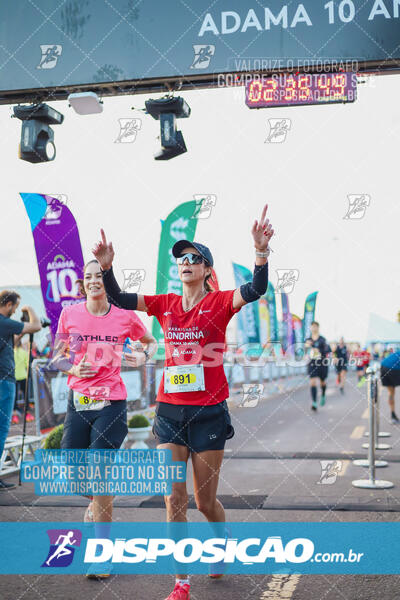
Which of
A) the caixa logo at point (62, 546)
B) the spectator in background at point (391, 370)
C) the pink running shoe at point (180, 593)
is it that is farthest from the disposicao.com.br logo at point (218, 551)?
the spectator in background at point (391, 370)

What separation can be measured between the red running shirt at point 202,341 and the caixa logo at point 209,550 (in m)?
1.04

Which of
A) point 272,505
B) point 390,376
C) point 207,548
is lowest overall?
point 272,505

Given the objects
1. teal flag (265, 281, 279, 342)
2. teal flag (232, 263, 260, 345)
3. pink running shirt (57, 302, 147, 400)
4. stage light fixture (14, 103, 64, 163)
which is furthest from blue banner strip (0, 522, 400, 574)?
teal flag (265, 281, 279, 342)

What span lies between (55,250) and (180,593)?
235 inches

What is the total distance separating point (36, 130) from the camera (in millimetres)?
8078

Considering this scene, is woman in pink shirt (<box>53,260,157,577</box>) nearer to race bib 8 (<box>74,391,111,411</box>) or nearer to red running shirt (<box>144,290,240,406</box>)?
race bib 8 (<box>74,391,111,411</box>)

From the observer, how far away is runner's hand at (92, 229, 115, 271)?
4.18m

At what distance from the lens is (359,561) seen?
459cm

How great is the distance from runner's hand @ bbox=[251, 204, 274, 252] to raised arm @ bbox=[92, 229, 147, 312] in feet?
2.96

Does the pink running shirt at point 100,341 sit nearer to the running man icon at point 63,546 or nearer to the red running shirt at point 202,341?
the red running shirt at point 202,341

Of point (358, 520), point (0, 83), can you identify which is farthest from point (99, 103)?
point (358, 520)

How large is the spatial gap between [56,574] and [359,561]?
6.75 feet

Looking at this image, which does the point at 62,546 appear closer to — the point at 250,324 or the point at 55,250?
the point at 55,250

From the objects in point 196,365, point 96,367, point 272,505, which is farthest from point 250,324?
point 196,365
